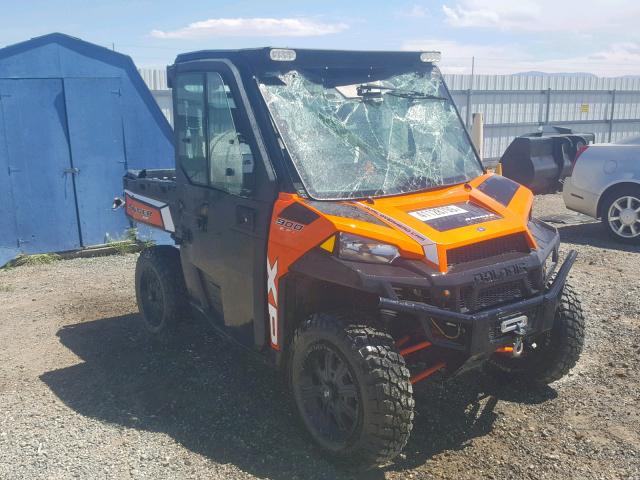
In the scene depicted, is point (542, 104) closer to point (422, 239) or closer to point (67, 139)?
point (67, 139)

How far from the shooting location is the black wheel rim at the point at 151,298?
219 inches

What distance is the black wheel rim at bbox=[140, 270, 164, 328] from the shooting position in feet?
18.2

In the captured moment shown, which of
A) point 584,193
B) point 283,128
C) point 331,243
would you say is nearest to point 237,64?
point 283,128

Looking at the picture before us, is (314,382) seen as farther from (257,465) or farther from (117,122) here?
(117,122)

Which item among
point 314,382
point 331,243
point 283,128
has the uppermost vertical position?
point 283,128

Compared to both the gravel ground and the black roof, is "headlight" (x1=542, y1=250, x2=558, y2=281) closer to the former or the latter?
the gravel ground

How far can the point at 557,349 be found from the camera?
4258mm

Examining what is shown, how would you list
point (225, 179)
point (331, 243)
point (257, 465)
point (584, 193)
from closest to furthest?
point (331, 243)
point (257, 465)
point (225, 179)
point (584, 193)

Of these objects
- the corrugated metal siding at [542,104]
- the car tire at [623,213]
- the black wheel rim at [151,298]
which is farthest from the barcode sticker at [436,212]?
the corrugated metal siding at [542,104]

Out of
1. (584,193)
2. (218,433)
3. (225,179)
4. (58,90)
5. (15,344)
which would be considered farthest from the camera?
(584,193)

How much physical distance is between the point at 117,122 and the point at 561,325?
6692mm

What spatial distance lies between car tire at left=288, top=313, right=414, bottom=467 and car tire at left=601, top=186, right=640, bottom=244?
21.7ft

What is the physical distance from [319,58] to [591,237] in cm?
657

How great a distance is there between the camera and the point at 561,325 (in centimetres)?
425
